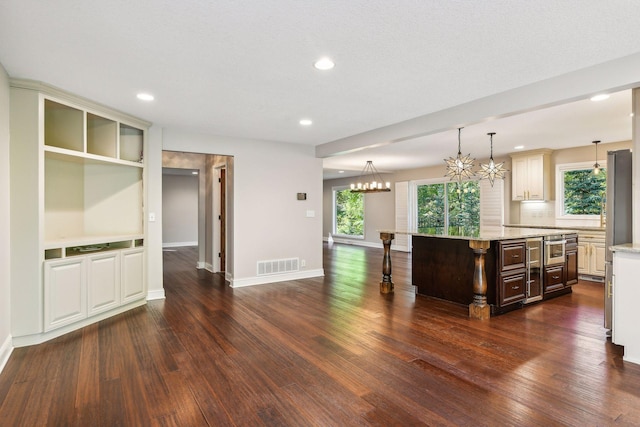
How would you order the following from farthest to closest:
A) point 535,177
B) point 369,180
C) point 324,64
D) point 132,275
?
1. point 369,180
2. point 535,177
3. point 132,275
4. point 324,64

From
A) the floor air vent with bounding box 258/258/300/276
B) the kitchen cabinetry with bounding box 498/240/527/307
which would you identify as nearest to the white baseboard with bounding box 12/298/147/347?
the floor air vent with bounding box 258/258/300/276

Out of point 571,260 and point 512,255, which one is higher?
point 512,255

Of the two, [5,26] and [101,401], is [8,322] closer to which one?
[101,401]

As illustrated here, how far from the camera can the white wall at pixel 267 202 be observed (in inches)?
218

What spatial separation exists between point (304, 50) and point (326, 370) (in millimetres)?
2424

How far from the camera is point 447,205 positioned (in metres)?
9.39

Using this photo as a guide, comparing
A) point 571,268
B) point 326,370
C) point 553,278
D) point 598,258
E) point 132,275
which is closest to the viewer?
point 326,370

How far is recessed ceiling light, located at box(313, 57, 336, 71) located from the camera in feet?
8.95

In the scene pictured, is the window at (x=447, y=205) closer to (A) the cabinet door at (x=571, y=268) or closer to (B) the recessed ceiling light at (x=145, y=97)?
(A) the cabinet door at (x=571, y=268)

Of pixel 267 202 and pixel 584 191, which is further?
pixel 584 191

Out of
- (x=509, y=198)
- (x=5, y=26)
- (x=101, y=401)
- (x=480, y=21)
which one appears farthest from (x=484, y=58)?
(x=509, y=198)

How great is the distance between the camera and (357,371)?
2.64 metres

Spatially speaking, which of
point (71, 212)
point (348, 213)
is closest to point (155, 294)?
point (71, 212)

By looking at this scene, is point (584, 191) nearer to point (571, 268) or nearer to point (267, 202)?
point (571, 268)
